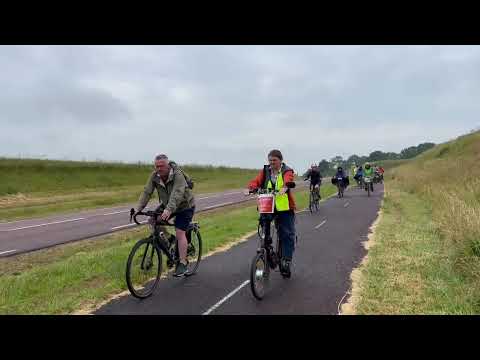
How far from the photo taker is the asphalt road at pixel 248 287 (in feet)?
18.5

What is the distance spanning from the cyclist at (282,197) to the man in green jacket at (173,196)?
Answer: 1177 millimetres

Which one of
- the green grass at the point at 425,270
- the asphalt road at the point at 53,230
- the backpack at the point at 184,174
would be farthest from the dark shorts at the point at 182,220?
the asphalt road at the point at 53,230

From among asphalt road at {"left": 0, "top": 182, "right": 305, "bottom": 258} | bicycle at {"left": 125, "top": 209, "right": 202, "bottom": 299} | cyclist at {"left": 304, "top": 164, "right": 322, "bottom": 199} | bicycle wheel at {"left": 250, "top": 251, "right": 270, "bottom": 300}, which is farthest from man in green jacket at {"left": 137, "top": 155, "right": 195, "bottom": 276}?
cyclist at {"left": 304, "top": 164, "right": 322, "bottom": 199}

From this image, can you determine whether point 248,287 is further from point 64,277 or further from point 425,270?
point 64,277

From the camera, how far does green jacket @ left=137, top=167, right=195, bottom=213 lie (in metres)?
6.73

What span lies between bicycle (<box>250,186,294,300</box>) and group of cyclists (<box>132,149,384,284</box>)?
0.10 meters

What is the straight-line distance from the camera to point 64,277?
750cm

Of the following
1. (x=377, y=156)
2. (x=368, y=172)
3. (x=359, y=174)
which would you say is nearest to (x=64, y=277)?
(x=368, y=172)

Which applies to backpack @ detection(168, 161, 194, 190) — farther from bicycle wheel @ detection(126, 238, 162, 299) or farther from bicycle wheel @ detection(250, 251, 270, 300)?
bicycle wheel @ detection(250, 251, 270, 300)

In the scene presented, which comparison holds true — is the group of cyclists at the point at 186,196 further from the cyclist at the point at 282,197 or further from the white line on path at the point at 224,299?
the white line on path at the point at 224,299

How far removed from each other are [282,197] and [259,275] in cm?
139
